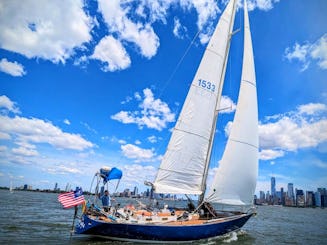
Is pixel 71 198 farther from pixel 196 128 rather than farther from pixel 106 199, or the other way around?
pixel 196 128

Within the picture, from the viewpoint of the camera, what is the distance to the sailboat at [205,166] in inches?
497

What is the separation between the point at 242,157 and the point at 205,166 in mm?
2294

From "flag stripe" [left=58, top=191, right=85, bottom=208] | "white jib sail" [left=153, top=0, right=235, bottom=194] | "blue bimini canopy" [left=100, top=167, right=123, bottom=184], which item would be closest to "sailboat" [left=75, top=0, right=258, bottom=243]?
"white jib sail" [left=153, top=0, right=235, bottom=194]

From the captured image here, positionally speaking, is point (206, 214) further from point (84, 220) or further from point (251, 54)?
point (251, 54)

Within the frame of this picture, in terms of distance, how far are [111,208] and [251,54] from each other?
13543 mm

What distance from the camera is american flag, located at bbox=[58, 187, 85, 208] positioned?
11548mm

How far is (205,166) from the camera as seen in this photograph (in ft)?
50.8

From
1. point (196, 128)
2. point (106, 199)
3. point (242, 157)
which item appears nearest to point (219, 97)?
point (196, 128)

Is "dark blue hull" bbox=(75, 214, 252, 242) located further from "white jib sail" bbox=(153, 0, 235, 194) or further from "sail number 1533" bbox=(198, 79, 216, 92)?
"sail number 1533" bbox=(198, 79, 216, 92)

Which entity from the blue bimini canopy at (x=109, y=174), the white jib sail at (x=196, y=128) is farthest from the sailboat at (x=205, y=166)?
the blue bimini canopy at (x=109, y=174)

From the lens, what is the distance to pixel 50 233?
15.2 meters

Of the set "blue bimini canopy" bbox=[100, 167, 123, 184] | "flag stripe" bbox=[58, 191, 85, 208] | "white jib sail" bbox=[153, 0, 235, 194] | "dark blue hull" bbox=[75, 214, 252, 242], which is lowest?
"dark blue hull" bbox=[75, 214, 252, 242]

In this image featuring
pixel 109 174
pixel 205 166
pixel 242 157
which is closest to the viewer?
pixel 109 174

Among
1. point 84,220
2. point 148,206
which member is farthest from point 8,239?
point 148,206
